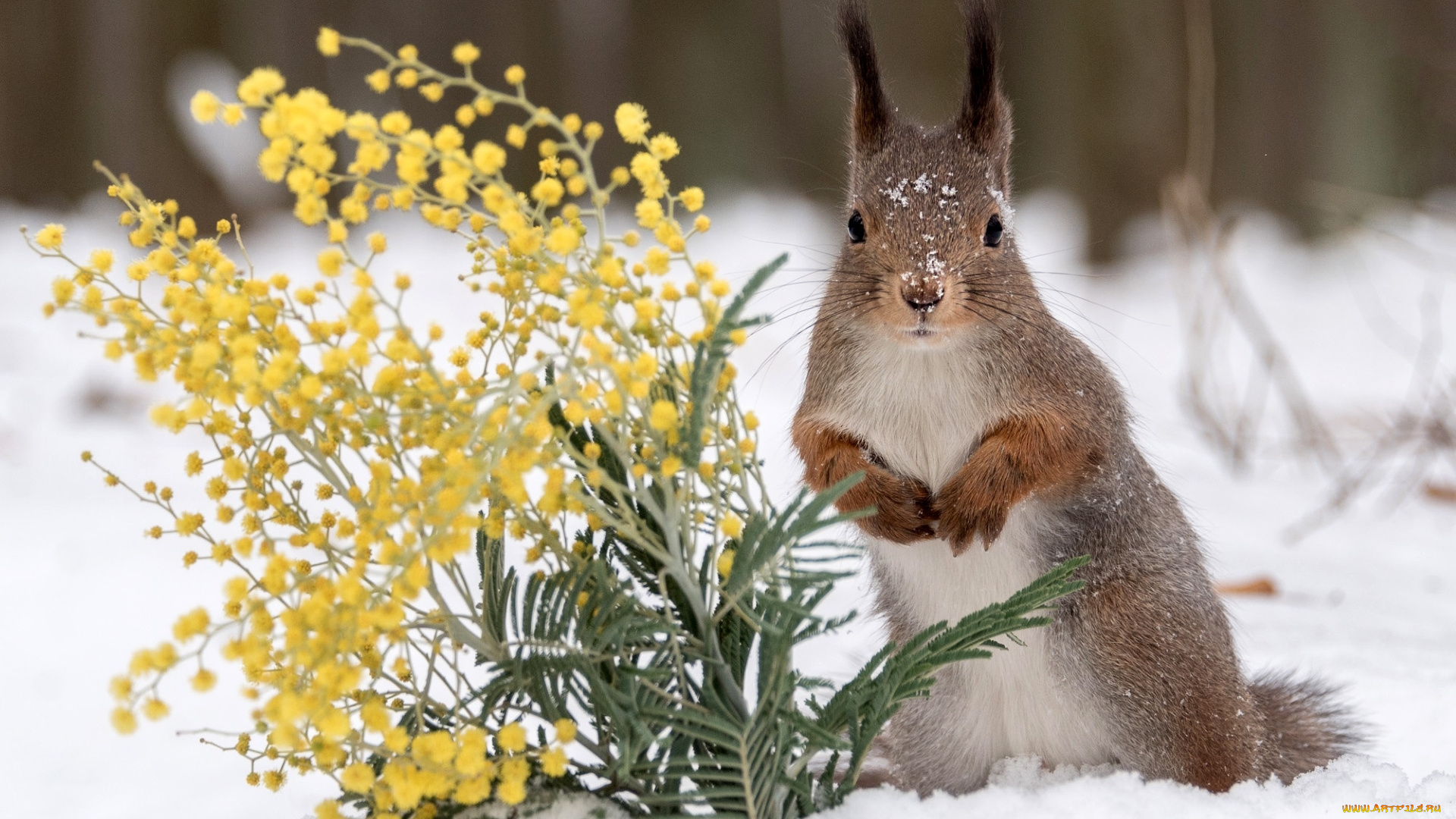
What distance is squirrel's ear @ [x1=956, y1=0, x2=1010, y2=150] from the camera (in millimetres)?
2053

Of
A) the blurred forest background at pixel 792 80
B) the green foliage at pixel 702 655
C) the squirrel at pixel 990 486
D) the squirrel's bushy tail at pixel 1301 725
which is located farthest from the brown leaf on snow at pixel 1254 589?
the blurred forest background at pixel 792 80

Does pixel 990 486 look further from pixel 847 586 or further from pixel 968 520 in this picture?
pixel 847 586

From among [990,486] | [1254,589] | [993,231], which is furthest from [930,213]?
[1254,589]

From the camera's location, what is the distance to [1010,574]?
203cm

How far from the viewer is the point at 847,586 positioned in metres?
3.38

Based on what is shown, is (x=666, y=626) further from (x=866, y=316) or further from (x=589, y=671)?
(x=866, y=316)

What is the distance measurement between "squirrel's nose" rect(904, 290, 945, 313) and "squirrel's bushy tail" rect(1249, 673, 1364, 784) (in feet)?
3.07

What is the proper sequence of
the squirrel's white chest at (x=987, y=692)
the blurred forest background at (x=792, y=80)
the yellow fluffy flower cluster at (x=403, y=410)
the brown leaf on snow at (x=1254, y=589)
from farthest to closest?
the blurred forest background at (x=792, y=80) < the brown leaf on snow at (x=1254, y=589) < the squirrel's white chest at (x=987, y=692) < the yellow fluffy flower cluster at (x=403, y=410)

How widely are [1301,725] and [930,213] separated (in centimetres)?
117

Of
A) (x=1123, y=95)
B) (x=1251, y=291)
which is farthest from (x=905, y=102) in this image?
(x=1251, y=291)

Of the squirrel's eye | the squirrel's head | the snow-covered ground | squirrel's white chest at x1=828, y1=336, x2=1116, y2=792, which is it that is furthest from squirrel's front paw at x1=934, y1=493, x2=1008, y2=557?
the squirrel's eye

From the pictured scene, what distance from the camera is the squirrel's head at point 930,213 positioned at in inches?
76.8

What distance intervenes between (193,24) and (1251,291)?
7407 mm

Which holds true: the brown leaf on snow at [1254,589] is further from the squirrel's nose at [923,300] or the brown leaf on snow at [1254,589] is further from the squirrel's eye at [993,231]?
the squirrel's nose at [923,300]
